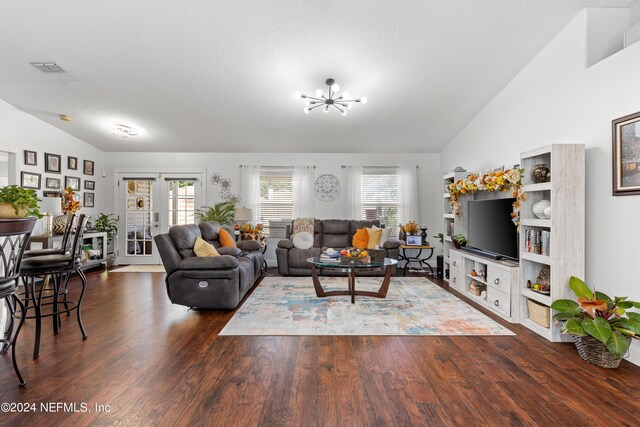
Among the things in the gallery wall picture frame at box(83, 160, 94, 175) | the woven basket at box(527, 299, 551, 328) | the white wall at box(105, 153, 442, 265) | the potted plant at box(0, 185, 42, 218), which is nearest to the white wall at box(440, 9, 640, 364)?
the woven basket at box(527, 299, 551, 328)

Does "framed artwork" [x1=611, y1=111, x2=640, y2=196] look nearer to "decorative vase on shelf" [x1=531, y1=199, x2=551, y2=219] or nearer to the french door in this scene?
"decorative vase on shelf" [x1=531, y1=199, x2=551, y2=219]

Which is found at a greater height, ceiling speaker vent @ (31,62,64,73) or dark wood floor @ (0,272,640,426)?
ceiling speaker vent @ (31,62,64,73)

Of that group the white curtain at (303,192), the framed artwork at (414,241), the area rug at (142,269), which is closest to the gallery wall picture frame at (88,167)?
the area rug at (142,269)

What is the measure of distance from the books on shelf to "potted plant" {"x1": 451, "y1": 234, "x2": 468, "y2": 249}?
1351mm

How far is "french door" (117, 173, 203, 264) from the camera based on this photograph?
22.6 feet

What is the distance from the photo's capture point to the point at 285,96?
184 inches

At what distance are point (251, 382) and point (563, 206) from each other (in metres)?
2.96

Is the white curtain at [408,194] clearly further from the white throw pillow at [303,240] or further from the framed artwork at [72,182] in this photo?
the framed artwork at [72,182]

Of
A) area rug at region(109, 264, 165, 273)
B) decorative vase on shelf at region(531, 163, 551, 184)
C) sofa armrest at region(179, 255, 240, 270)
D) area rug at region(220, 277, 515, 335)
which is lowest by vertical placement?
area rug at region(220, 277, 515, 335)

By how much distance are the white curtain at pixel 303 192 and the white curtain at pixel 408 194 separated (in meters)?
1.84

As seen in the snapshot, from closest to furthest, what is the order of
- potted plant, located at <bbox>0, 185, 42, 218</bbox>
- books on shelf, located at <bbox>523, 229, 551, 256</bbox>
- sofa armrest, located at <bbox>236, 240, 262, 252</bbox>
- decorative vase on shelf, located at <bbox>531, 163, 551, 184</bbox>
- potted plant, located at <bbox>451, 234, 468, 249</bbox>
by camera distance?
potted plant, located at <bbox>0, 185, 42, 218</bbox> < books on shelf, located at <bbox>523, 229, 551, 256</bbox> < decorative vase on shelf, located at <bbox>531, 163, 551, 184</bbox> < potted plant, located at <bbox>451, 234, 468, 249</bbox> < sofa armrest, located at <bbox>236, 240, 262, 252</bbox>

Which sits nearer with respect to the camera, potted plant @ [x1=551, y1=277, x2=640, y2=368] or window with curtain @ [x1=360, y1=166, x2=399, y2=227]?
potted plant @ [x1=551, y1=277, x2=640, y2=368]

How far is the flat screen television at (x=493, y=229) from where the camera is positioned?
3.64 metres

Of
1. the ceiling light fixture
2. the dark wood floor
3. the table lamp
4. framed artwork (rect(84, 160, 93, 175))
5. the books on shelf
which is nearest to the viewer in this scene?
the dark wood floor
